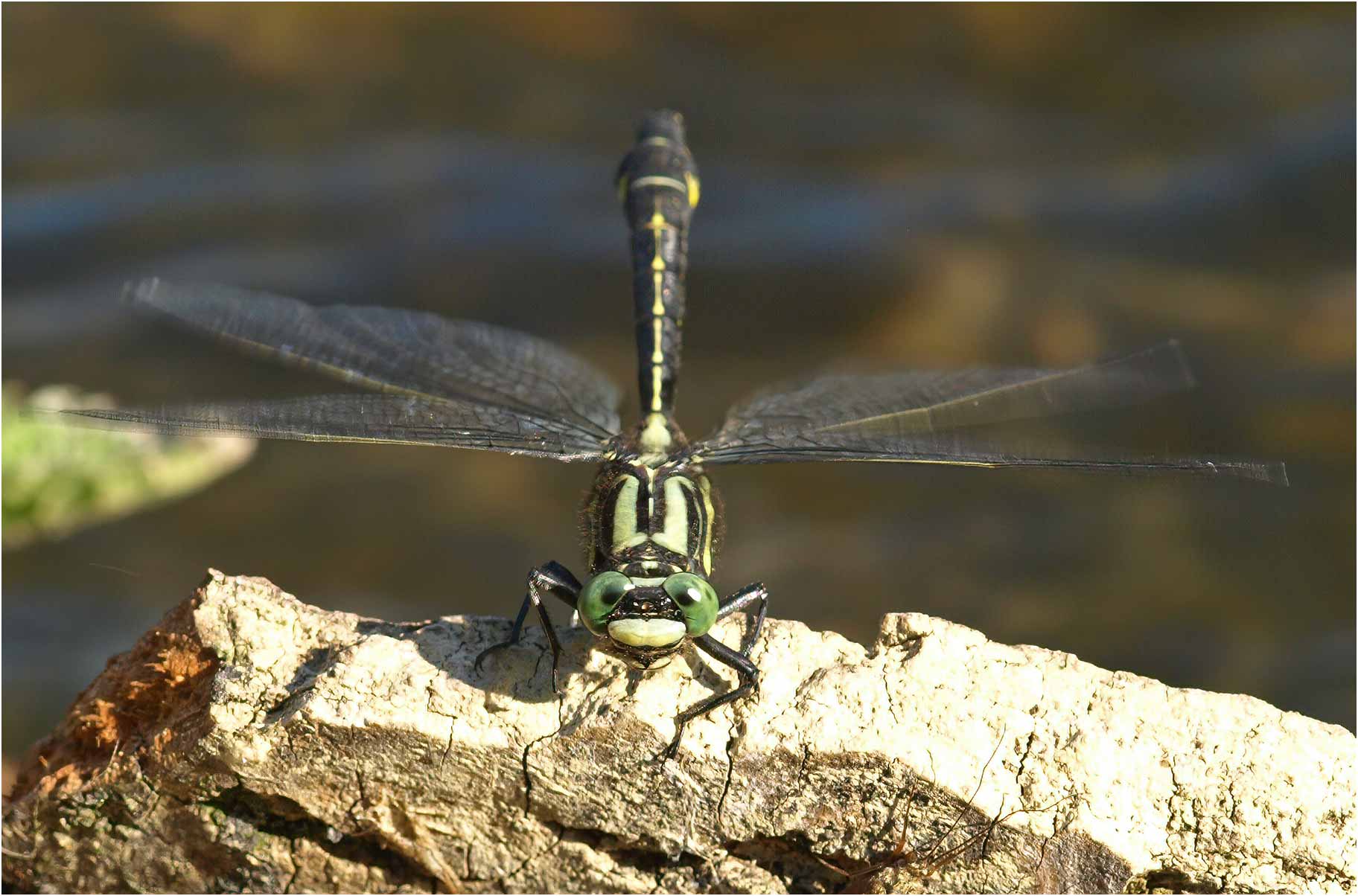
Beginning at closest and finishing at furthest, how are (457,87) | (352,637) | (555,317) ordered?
(352,637)
(555,317)
(457,87)

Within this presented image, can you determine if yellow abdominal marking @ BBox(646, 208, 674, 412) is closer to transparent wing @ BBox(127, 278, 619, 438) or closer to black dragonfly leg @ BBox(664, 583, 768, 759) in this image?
transparent wing @ BBox(127, 278, 619, 438)

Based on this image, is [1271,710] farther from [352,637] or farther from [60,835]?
[60,835]

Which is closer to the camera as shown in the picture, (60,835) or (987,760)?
(987,760)

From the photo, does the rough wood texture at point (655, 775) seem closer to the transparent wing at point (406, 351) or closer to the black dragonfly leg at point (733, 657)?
the black dragonfly leg at point (733, 657)

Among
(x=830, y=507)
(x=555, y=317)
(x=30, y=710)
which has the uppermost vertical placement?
(x=555, y=317)

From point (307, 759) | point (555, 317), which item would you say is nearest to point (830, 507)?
point (555, 317)

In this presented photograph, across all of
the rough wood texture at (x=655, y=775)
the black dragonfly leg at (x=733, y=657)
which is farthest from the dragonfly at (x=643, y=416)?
the rough wood texture at (x=655, y=775)
